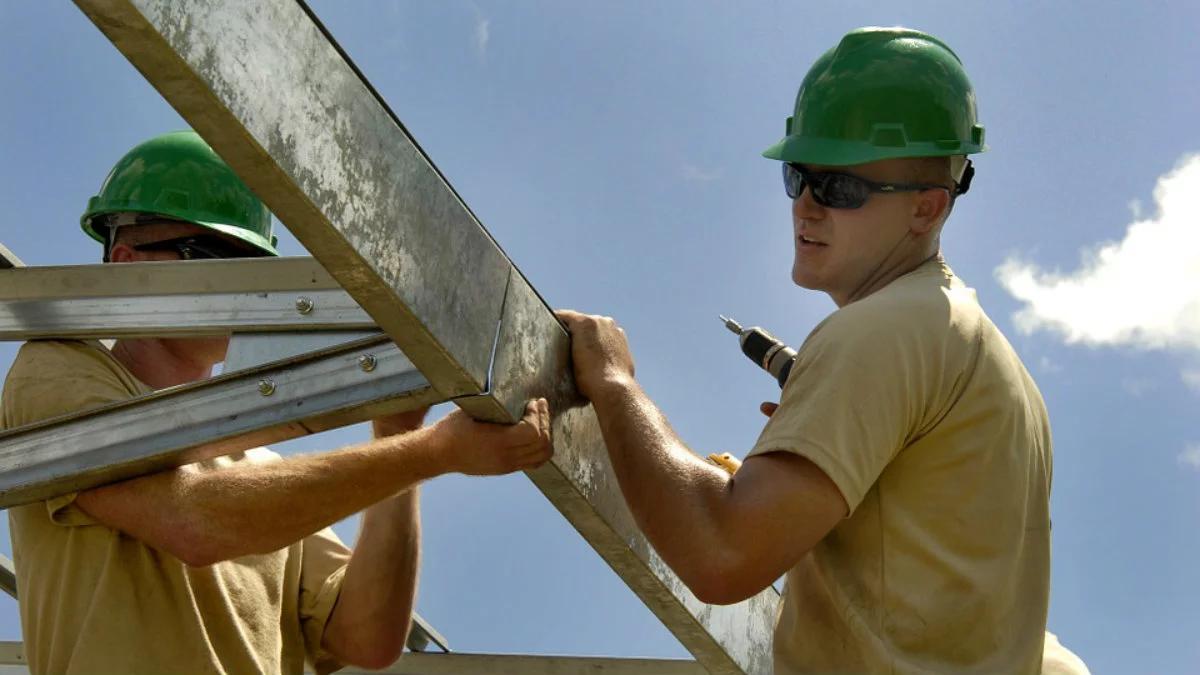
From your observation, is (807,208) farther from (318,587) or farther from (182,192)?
(318,587)

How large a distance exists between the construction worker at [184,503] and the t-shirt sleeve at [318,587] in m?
0.01

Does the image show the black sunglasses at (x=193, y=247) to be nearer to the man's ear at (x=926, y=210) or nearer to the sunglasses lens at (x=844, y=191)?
the sunglasses lens at (x=844, y=191)

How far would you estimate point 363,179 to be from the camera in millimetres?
2301

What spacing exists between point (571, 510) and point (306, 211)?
1244mm

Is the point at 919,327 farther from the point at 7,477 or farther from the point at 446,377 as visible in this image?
the point at 7,477

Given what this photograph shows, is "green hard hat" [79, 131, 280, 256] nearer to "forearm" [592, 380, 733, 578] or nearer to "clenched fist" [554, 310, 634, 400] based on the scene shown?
"clenched fist" [554, 310, 634, 400]

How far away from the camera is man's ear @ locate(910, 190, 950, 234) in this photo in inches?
115

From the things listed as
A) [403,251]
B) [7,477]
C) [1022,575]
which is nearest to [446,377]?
[403,251]

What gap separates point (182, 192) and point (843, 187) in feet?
6.50

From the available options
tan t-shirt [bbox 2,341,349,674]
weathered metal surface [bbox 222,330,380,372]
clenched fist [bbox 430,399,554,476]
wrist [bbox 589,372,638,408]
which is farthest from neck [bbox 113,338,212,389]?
wrist [bbox 589,372,638,408]

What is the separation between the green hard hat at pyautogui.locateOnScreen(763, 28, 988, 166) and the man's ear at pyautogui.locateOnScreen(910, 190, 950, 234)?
8 centimetres

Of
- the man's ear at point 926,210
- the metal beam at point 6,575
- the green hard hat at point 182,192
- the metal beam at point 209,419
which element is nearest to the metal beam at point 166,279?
the metal beam at point 209,419

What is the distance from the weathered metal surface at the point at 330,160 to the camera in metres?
1.98

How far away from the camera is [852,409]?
250 cm
